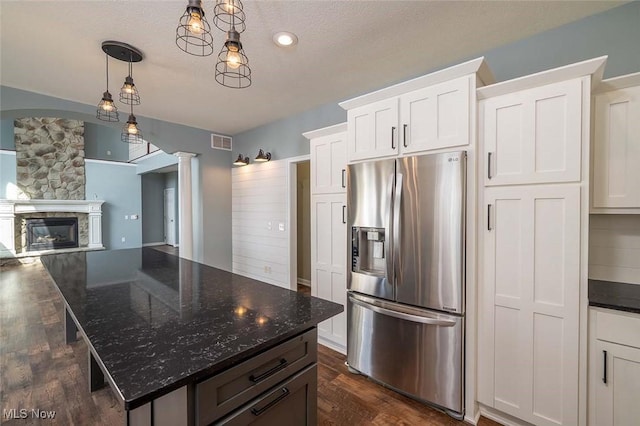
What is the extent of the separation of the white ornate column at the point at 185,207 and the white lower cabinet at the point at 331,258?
2.56 meters

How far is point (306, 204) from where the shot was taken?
5.38 meters

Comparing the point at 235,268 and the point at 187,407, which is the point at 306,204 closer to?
the point at 235,268

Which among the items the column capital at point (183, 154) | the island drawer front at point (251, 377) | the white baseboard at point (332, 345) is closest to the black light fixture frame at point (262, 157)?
the column capital at point (183, 154)

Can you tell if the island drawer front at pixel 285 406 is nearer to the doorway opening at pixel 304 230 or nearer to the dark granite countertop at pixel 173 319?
the dark granite countertop at pixel 173 319

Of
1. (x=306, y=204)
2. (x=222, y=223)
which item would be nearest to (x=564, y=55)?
(x=306, y=204)

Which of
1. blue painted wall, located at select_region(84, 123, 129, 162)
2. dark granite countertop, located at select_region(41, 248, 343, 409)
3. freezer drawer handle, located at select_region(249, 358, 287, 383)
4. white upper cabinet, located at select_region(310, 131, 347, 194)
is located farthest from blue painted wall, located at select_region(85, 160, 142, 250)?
freezer drawer handle, located at select_region(249, 358, 287, 383)

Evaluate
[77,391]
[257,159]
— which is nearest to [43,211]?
[257,159]

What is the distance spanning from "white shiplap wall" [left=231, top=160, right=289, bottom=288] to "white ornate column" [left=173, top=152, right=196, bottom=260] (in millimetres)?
705

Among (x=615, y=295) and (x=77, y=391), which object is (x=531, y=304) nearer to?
(x=615, y=295)

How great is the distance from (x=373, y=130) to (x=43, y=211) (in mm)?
8889

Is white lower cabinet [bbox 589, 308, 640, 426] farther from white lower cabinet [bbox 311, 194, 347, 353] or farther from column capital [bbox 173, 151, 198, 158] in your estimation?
column capital [bbox 173, 151, 198, 158]

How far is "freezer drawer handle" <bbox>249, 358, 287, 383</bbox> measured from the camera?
105 centimetres

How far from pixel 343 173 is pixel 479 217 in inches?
49.8

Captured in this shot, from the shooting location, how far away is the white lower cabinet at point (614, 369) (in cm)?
151
